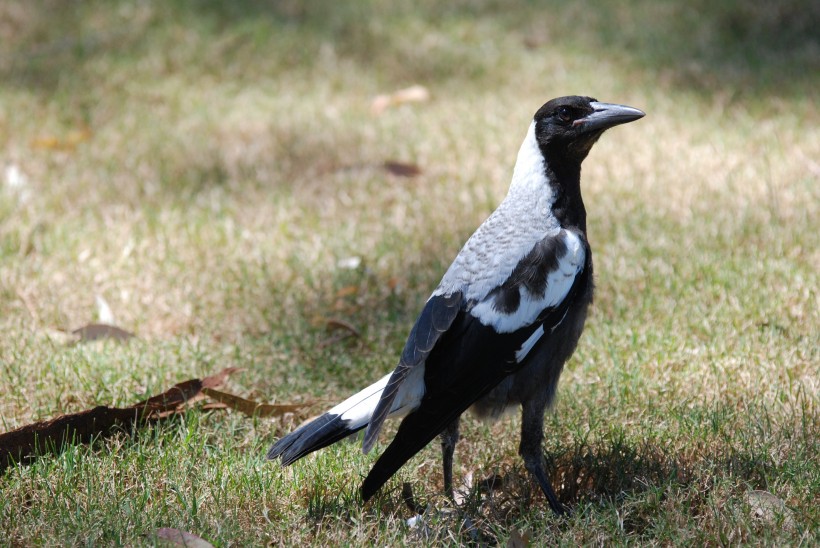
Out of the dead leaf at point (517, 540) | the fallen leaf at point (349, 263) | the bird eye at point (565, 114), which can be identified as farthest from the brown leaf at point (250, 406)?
the bird eye at point (565, 114)

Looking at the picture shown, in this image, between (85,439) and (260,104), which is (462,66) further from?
(85,439)

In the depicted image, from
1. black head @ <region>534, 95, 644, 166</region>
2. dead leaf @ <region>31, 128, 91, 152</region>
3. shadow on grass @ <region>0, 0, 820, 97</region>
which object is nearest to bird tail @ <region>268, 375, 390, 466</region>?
black head @ <region>534, 95, 644, 166</region>

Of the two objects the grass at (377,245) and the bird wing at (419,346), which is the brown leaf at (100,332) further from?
the bird wing at (419,346)

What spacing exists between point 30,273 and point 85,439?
4.51ft

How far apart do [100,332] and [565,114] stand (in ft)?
6.01

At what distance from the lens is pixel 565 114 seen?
2.85 metres

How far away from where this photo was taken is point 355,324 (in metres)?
3.67

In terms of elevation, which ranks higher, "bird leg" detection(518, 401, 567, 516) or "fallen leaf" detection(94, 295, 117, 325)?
"bird leg" detection(518, 401, 567, 516)

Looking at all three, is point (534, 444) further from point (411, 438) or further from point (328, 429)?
point (328, 429)

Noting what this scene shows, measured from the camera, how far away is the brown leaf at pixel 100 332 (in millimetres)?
3543

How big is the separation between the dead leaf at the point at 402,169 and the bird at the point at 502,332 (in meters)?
1.95

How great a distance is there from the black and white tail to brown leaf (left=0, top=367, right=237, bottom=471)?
0.54m

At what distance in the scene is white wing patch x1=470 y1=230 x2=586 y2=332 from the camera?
102 inches

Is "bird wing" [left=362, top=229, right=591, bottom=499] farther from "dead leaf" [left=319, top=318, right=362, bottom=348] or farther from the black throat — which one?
"dead leaf" [left=319, top=318, right=362, bottom=348]
